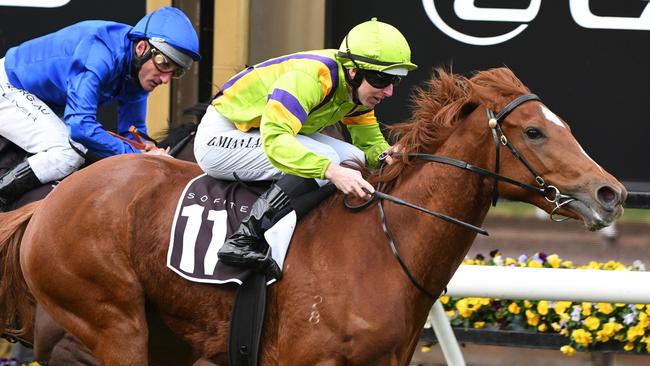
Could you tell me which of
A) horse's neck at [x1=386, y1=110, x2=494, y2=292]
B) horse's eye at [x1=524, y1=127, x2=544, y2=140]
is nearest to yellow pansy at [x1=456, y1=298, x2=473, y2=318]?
horse's neck at [x1=386, y1=110, x2=494, y2=292]

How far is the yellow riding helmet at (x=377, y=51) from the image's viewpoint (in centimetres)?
427

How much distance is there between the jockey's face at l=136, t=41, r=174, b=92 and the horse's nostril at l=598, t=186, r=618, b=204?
1973mm

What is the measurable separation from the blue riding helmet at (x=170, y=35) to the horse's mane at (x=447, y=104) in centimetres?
114

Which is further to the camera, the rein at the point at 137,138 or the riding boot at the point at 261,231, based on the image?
the rein at the point at 137,138

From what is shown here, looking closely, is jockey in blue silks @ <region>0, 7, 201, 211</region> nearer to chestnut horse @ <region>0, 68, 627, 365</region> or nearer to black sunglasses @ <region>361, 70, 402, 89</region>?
chestnut horse @ <region>0, 68, 627, 365</region>

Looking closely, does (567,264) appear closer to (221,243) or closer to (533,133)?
(533,133)

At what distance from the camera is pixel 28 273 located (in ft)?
15.0

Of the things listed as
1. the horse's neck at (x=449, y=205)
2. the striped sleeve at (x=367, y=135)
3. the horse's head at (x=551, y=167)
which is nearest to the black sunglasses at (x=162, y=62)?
the striped sleeve at (x=367, y=135)

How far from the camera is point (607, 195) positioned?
12.9ft

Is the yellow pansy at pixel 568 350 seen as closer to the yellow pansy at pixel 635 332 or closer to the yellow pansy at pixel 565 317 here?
the yellow pansy at pixel 565 317

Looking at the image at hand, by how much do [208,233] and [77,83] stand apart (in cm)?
104

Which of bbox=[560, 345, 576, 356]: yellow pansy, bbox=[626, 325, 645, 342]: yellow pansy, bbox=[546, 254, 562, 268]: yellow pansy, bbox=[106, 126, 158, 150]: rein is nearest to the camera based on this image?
bbox=[106, 126, 158, 150]: rein

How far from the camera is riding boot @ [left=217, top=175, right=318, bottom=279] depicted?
4.23 m

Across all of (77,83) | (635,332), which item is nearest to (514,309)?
(635,332)
